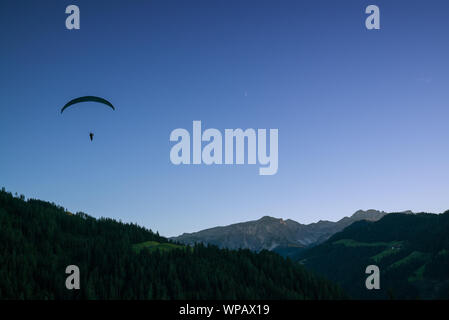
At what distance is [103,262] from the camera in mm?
178000

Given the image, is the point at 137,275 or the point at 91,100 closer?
the point at 91,100

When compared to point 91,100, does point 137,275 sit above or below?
below

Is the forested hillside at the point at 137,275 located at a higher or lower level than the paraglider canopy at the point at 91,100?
lower

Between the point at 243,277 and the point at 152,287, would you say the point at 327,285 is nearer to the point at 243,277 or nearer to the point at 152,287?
the point at 243,277

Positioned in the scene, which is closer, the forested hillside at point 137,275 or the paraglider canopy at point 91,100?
the paraglider canopy at point 91,100

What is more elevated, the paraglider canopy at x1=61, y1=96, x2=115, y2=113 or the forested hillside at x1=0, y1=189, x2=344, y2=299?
the paraglider canopy at x1=61, y1=96, x2=115, y2=113

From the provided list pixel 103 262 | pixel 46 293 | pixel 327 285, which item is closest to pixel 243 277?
pixel 327 285

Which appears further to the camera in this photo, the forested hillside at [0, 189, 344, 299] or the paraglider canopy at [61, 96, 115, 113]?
the forested hillside at [0, 189, 344, 299]
